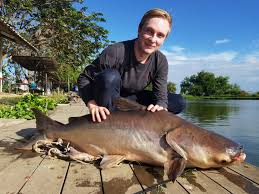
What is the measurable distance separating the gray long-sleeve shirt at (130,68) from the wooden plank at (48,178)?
1000 mm

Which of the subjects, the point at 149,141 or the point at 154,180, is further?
the point at 149,141

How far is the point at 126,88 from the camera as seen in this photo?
4152 millimetres

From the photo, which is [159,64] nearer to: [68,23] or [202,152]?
[202,152]

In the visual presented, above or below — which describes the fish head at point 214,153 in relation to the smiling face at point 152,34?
below

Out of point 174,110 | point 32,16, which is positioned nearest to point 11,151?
point 174,110

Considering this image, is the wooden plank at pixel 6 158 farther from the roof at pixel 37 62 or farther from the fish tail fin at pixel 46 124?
the roof at pixel 37 62

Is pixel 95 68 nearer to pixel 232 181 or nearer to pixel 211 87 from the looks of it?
pixel 232 181

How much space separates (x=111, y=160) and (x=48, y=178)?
2.10ft

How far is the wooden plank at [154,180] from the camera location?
2518mm

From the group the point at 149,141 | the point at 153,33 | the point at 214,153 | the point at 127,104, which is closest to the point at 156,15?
the point at 153,33

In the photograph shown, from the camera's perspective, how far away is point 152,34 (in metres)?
3.71

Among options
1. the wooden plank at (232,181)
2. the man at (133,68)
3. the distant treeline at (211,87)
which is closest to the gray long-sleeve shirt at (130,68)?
the man at (133,68)

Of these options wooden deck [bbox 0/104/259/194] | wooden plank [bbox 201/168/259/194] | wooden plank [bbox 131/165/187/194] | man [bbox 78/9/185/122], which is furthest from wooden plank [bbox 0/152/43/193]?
wooden plank [bbox 201/168/259/194]

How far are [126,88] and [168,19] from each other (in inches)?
38.8
